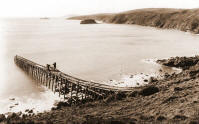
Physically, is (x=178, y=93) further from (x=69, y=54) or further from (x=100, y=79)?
(x=69, y=54)

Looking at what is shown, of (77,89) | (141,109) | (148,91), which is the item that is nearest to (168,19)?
(77,89)

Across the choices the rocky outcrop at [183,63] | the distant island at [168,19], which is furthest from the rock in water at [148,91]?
the distant island at [168,19]

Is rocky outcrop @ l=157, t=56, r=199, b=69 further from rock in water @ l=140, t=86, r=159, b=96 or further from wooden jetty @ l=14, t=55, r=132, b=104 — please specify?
wooden jetty @ l=14, t=55, r=132, b=104

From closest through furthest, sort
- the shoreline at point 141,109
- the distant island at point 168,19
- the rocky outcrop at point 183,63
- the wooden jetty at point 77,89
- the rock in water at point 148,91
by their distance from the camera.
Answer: the shoreline at point 141,109 → the rock in water at point 148,91 → the wooden jetty at point 77,89 → the rocky outcrop at point 183,63 → the distant island at point 168,19

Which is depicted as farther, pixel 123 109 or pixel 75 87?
pixel 75 87

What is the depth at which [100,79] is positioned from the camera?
1089 inches

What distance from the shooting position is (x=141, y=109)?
49.6ft

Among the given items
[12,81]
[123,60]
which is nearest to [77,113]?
[12,81]

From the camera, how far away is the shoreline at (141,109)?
1320 cm

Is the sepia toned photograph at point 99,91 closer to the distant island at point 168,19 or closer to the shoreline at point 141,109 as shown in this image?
the shoreline at point 141,109

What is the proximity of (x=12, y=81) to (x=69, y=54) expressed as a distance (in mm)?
17497

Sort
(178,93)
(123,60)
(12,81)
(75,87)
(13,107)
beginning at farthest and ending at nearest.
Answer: (123,60), (12,81), (75,87), (13,107), (178,93)

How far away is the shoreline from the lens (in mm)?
13195

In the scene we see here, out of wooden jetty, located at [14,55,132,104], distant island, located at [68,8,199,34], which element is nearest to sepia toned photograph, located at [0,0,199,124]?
wooden jetty, located at [14,55,132,104]
